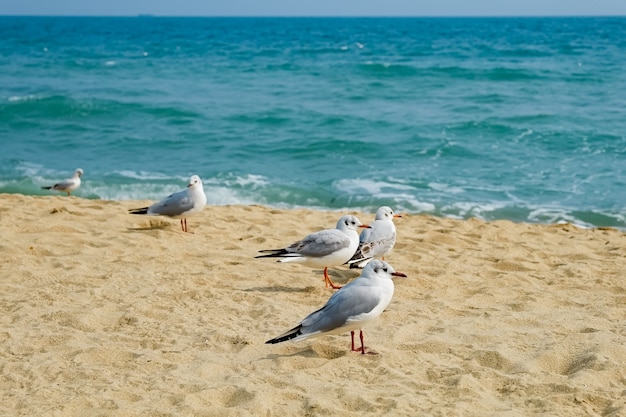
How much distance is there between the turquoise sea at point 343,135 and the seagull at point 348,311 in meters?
7.09

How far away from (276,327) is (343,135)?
41.6 ft

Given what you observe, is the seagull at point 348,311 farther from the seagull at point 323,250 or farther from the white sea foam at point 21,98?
the white sea foam at point 21,98

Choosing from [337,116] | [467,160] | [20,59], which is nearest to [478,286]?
[467,160]

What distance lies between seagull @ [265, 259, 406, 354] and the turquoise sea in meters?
7.09

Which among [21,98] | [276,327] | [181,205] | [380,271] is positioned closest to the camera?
[380,271]

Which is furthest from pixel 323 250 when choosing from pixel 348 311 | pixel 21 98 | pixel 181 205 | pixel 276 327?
pixel 21 98

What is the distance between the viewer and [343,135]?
18.1 meters

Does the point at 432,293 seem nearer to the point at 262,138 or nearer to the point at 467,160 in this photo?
the point at 467,160

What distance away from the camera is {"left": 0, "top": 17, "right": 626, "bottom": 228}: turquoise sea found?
1318 cm

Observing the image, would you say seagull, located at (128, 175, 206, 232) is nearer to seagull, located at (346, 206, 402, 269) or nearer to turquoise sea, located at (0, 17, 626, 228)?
seagull, located at (346, 206, 402, 269)

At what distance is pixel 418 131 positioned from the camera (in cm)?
1842

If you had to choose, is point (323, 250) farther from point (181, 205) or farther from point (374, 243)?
point (181, 205)

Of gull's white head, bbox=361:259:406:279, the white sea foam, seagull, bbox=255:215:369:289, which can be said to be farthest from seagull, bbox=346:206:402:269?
the white sea foam

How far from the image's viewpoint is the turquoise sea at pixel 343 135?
13180 mm
